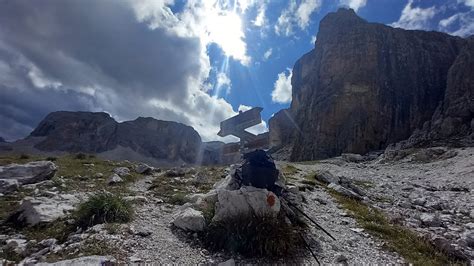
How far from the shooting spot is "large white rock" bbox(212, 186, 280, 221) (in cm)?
789

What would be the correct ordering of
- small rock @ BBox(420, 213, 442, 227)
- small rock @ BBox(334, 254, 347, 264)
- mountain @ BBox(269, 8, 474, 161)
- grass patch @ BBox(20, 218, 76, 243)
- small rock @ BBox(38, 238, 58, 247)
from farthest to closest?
mountain @ BBox(269, 8, 474, 161)
small rock @ BBox(420, 213, 442, 227)
grass patch @ BBox(20, 218, 76, 243)
small rock @ BBox(334, 254, 347, 264)
small rock @ BBox(38, 238, 58, 247)

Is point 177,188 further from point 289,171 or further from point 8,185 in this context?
point 289,171

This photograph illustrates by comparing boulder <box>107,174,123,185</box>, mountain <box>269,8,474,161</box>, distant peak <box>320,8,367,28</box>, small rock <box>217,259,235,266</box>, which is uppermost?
distant peak <box>320,8,367,28</box>

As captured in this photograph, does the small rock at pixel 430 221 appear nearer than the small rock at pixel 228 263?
No

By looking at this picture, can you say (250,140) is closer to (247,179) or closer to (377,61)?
(247,179)

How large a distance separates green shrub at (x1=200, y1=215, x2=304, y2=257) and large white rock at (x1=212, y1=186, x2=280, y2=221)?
0.23 meters

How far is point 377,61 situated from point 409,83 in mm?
12273

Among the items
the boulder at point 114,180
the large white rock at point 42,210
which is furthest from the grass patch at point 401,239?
the boulder at point 114,180

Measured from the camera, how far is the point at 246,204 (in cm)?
805

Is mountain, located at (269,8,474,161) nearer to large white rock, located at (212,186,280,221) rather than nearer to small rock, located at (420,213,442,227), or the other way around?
small rock, located at (420,213,442,227)

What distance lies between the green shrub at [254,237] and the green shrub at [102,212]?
9.00 feet

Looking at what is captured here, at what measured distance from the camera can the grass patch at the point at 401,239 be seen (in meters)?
6.96

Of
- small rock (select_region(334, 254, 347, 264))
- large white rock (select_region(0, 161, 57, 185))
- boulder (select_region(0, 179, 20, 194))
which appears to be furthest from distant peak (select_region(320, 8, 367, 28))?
boulder (select_region(0, 179, 20, 194))

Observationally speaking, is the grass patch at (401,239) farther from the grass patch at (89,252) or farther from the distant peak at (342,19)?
the distant peak at (342,19)
